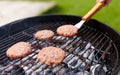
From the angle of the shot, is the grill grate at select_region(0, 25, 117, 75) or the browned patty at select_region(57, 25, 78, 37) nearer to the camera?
the grill grate at select_region(0, 25, 117, 75)

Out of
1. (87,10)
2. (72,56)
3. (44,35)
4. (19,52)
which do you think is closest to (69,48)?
(72,56)

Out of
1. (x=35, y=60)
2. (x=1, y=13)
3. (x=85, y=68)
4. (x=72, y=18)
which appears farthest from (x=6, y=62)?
(x=1, y=13)

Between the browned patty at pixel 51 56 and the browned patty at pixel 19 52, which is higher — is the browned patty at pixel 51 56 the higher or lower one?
the lower one

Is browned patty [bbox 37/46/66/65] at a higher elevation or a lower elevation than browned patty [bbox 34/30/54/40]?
lower

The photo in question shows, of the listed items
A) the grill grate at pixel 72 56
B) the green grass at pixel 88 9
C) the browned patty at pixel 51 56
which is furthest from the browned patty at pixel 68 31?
the green grass at pixel 88 9

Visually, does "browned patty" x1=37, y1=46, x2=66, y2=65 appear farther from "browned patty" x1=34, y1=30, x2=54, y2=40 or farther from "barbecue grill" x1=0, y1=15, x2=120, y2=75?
"browned patty" x1=34, y1=30, x2=54, y2=40

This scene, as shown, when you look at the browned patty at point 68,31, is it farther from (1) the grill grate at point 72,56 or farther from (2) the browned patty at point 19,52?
(2) the browned patty at point 19,52

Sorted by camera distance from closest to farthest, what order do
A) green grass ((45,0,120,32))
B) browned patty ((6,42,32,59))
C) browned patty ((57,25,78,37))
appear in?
browned patty ((6,42,32,59))
browned patty ((57,25,78,37))
green grass ((45,0,120,32))

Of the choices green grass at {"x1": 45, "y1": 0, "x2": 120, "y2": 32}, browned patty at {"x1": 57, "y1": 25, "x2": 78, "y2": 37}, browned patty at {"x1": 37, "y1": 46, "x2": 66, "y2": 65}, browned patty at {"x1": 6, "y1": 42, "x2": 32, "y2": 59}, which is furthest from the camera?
green grass at {"x1": 45, "y1": 0, "x2": 120, "y2": 32}

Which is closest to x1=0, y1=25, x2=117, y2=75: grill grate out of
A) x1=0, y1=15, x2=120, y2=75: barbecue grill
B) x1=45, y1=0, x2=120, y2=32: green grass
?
x1=0, y1=15, x2=120, y2=75: barbecue grill
